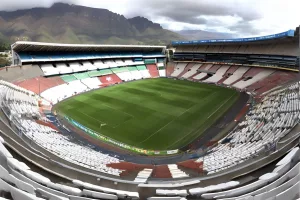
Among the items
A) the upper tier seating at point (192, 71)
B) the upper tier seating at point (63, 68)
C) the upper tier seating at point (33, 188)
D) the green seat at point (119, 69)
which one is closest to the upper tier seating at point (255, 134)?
the upper tier seating at point (33, 188)

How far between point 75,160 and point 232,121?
21192 mm

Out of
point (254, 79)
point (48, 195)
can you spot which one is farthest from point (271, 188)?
point (254, 79)

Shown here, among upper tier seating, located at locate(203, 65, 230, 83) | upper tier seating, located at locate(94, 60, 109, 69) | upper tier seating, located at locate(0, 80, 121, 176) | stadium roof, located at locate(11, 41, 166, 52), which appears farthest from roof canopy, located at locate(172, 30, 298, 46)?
upper tier seating, located at locate(0, 80, 121, 176)

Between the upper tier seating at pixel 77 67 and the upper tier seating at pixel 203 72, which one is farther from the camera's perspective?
the upper tier seating at pixel 203 72

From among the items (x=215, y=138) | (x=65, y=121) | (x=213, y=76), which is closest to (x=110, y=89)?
(x=65, y=121)

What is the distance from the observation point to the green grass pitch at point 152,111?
92.5 feet

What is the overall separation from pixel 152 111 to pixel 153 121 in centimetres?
435

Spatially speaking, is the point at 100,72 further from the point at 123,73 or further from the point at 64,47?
the point at 64,47

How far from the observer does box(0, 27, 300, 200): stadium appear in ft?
40.6

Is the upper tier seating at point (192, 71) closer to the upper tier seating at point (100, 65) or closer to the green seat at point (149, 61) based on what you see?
the green seat at point (149, 61)

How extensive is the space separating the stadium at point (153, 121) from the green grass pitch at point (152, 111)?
0.58 ft

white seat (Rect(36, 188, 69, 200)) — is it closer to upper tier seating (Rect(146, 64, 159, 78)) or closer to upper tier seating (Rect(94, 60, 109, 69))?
upper tier seating (Rect(94, 60, 109, 69))

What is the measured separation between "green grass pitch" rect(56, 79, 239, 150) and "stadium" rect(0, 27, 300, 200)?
0.18m

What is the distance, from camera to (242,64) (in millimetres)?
58562
